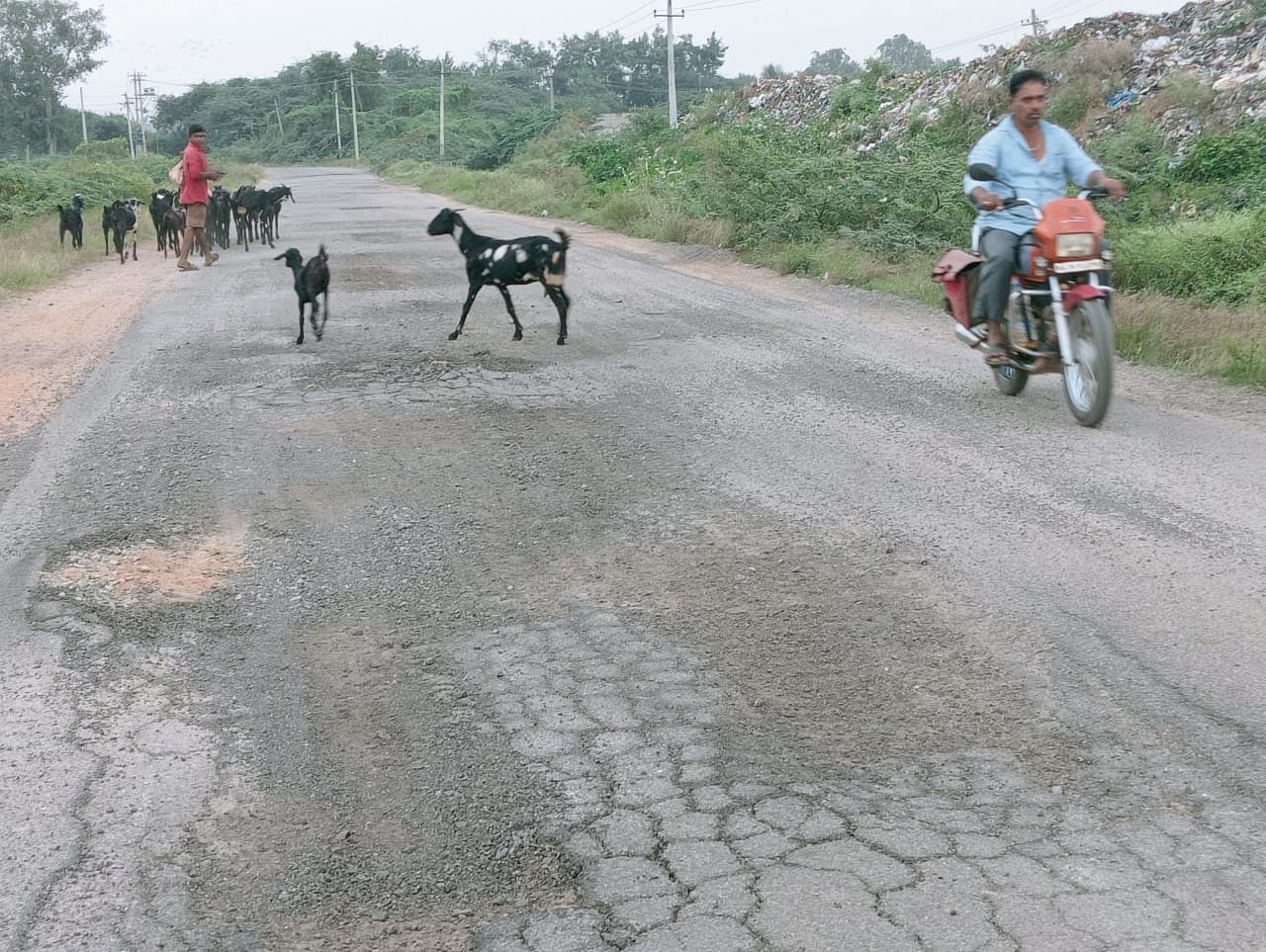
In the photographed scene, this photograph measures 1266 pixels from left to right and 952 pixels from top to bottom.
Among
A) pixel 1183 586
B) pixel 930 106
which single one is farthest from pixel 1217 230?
pixel 930 106

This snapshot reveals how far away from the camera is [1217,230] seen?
12.1 metres

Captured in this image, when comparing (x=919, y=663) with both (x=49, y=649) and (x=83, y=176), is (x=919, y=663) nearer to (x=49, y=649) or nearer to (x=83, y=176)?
(x=49, y=649)

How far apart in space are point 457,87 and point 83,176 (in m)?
63.8

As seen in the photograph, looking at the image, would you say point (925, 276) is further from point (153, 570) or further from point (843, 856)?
point (843, 856)

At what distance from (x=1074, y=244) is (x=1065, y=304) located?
0.34 meters

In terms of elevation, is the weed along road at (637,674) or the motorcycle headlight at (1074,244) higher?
the motorcycle headlight at (1074,244)

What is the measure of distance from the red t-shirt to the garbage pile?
488 inches

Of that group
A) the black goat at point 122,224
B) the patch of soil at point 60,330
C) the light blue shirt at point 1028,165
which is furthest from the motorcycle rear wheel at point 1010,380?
the black goat at point 122,224

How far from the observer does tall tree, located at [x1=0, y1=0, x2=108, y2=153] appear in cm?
9119

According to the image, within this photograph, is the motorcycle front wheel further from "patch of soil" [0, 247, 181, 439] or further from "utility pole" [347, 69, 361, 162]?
"utility pole" [347, 69, 361, 162]

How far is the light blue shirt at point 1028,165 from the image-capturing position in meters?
7.38

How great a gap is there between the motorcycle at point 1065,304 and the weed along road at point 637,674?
11.2 inches

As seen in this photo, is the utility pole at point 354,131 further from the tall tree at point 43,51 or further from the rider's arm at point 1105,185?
the rider's arm at point 1105,185

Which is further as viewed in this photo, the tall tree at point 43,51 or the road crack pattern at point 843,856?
the tall tree at point 43,51
